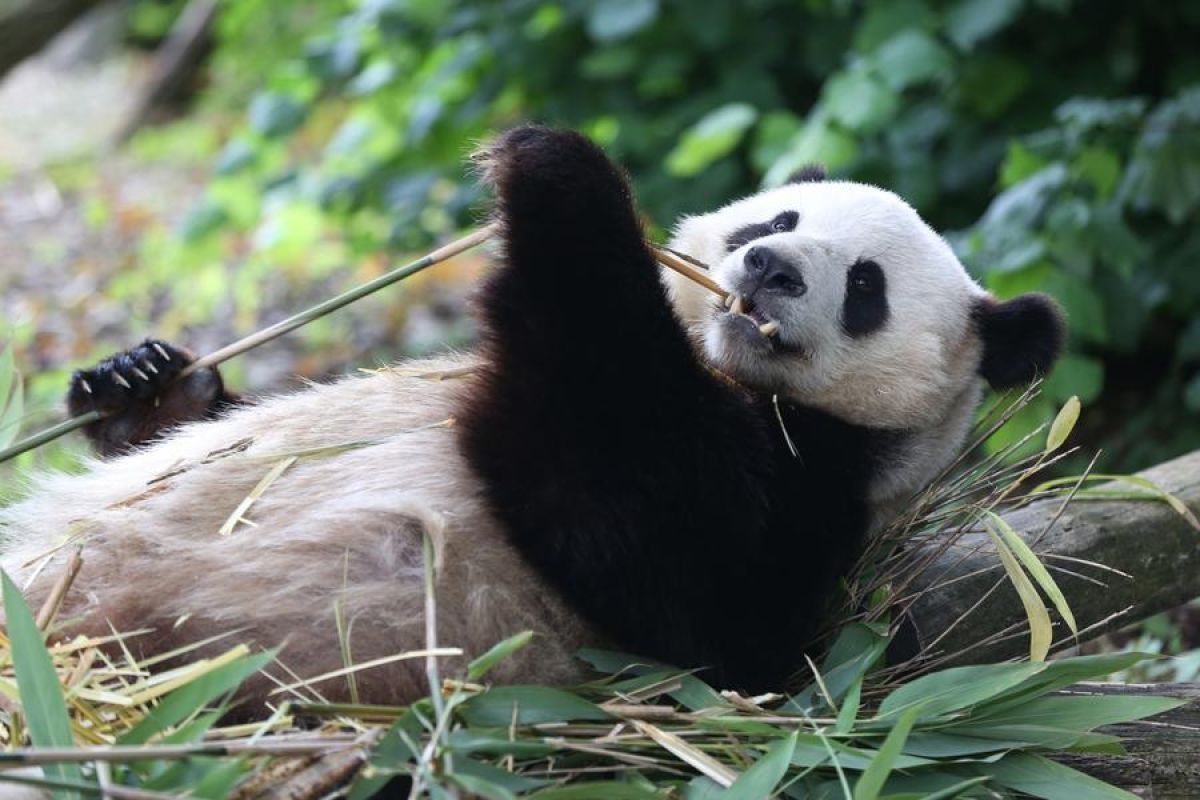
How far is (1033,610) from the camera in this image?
2869mm

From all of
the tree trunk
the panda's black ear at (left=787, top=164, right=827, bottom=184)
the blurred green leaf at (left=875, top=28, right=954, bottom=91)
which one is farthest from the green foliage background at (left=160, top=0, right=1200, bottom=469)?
the panda's black ear at (left=787, top=164, right=827, bottom=184)

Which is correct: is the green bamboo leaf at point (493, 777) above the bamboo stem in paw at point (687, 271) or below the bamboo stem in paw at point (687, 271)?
below

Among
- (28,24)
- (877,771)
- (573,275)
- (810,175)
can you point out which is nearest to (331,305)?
(573,275)

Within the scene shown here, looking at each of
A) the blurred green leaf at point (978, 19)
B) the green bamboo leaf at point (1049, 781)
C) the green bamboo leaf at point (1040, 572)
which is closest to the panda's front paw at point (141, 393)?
the green bamboo leaf at point (1040, 572)

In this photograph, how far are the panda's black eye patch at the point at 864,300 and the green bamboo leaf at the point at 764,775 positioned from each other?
1.16 meters

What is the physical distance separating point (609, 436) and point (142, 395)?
1462 mm

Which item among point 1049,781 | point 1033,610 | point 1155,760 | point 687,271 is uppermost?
point 687,271

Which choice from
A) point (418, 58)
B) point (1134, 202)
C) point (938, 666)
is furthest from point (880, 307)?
point (418, 58)

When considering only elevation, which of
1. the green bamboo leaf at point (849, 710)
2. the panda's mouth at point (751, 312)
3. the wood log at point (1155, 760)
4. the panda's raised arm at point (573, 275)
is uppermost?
the panda's raised arm at point (573, 275)

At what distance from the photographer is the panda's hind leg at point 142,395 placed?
3.51 metres

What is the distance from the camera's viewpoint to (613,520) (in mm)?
2684

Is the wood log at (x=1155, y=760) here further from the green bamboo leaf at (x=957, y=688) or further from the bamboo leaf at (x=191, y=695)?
the bamboo leaf at (x=191, y=695)

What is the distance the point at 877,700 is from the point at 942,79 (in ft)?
14.0

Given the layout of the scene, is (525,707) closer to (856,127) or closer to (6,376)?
(6,376)
